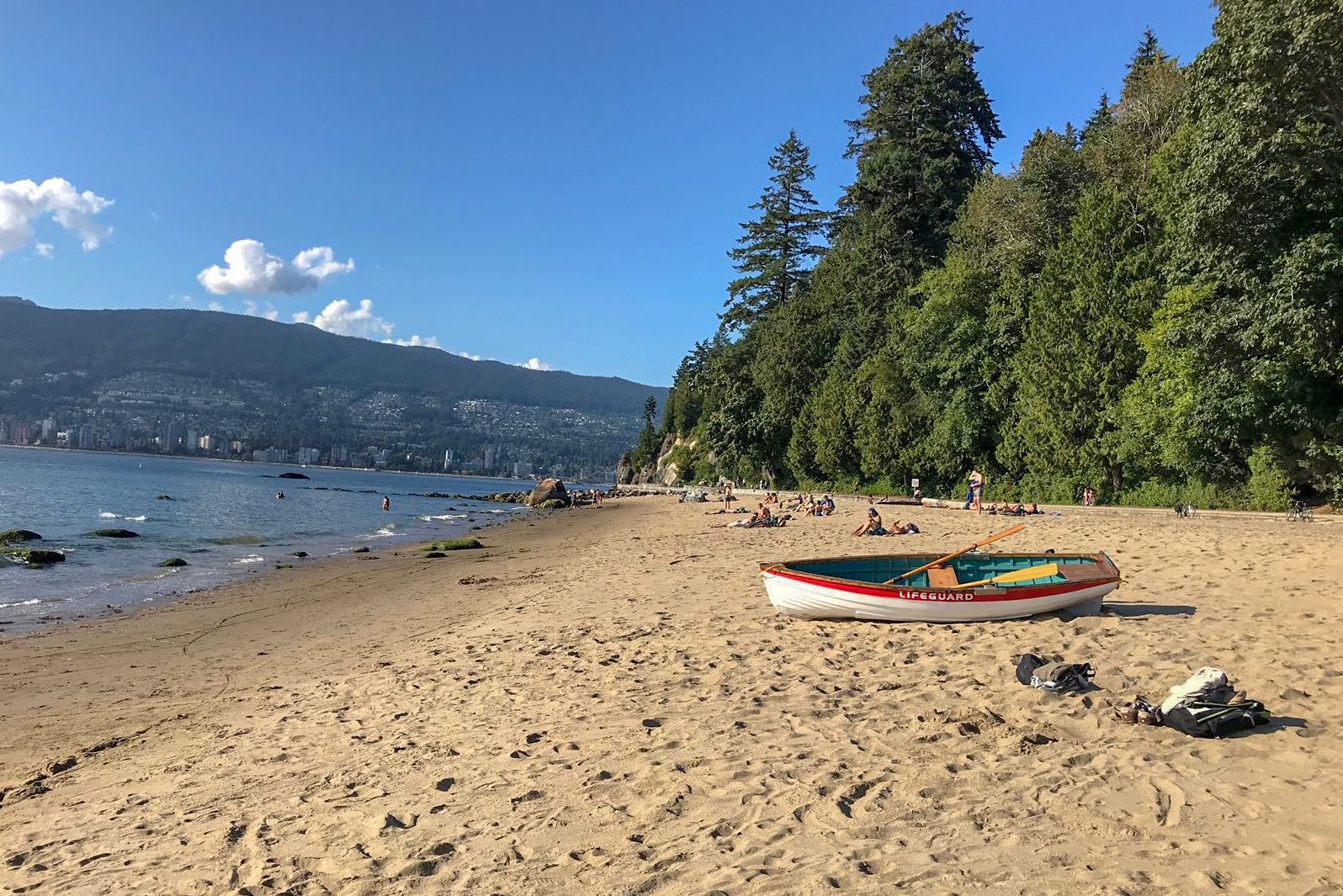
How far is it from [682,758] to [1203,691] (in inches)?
176

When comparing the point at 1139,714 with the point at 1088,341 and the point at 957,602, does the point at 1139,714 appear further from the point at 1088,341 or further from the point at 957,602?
the point at 1088,341

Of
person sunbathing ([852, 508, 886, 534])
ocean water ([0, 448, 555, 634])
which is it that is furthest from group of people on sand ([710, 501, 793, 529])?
ocean water ([0, 448, 555, 634])

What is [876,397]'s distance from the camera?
1948 inches

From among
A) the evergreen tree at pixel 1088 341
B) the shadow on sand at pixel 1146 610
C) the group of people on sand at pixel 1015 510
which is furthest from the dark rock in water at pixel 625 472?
the shadow on sand at pixel 1146 610

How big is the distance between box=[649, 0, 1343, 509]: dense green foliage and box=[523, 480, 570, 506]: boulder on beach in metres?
15.8

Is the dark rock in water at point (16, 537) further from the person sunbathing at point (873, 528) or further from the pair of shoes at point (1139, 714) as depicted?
the pair of shoes at point (1139, 714)

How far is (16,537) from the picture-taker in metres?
25.6

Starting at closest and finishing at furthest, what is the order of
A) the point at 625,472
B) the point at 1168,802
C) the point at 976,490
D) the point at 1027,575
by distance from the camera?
the point at 1168,802 → the point at 1027,575 → the point at 976,490 → the point at 625,472

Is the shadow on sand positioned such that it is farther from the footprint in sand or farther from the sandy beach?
the footprint in sand

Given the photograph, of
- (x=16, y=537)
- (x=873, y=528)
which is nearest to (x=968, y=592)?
(x=873, y=528)

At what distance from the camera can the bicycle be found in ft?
71.8

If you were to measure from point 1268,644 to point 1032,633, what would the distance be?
239cm

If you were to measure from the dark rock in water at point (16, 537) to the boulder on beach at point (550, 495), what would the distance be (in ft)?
144

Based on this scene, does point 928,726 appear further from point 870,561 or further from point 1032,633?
point 870,561
